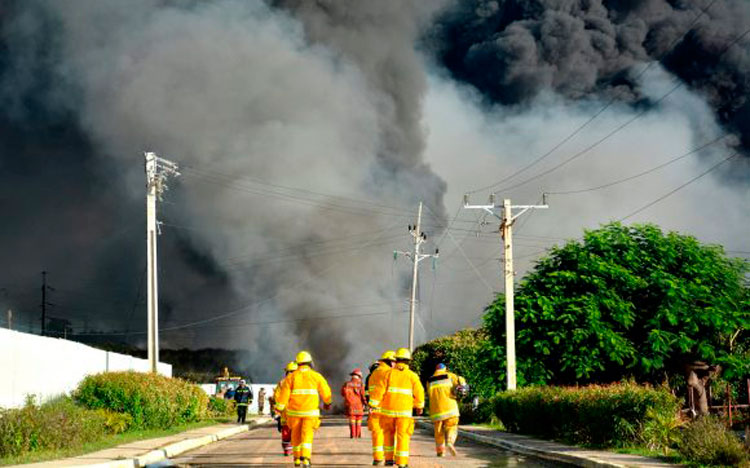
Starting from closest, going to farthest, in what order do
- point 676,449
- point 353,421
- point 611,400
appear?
point 676,449
point 611,400
point 353,421

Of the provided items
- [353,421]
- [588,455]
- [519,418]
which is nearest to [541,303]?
[519,418]

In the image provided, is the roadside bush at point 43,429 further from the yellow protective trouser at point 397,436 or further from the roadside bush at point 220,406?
the roadside bush at point 220,406

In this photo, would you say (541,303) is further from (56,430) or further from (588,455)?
(56,430)

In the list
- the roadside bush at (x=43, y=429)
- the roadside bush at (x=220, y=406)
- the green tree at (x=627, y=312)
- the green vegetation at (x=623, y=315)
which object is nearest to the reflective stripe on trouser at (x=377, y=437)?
the roadside bush at (x=43, y=429)

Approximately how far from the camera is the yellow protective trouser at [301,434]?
59.9ft

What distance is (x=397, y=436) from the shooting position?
18.2 metres

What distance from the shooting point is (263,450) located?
1004 inches

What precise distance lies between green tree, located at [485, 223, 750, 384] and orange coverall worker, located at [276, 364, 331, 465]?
24.6 m

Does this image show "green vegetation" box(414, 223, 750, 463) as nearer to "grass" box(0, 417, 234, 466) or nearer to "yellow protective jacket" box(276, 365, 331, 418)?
"grass" box(0, 417, 234, 466)

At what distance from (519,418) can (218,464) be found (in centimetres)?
1594

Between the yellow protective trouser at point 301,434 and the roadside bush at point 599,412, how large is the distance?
28.6 feet

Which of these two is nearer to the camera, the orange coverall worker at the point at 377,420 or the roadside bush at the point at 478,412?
the orange coverall worker at the point at 377,420

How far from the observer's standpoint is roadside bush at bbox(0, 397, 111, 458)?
20.9 meters

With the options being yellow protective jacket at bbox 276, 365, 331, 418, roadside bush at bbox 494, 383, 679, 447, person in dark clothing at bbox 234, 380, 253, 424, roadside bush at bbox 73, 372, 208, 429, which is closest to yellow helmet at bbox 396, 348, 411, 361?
yellow protective jacket at bbox 276, 365, 331, 418
